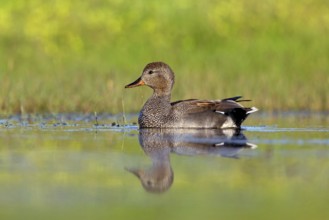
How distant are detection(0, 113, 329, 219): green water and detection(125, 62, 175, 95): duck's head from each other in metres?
1.04

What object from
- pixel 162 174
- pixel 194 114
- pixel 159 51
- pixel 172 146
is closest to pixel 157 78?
pixel 194 114

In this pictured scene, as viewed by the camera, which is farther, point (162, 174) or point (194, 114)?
point (194, 114)

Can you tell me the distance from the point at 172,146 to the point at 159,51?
1079cm

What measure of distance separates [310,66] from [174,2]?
6057mm

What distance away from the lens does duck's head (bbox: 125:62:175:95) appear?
12617mm

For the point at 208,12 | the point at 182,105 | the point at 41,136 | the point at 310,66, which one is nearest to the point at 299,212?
the point at 41,136

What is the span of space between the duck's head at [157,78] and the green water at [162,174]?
1044mm

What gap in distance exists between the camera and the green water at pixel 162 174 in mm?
6309

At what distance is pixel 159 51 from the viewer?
66.9 feet

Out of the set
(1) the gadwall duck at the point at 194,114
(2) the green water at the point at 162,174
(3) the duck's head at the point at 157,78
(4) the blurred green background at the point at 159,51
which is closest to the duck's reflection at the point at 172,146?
(2) the green water at the point at 162,174

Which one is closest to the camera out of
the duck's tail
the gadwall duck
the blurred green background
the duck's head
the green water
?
the green water

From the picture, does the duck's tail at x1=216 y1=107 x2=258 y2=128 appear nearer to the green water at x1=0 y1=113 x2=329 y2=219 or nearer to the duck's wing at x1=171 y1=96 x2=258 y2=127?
the duck's wing at x1=171 y1=96 x2=258 y2=127

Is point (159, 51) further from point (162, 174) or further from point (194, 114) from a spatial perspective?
point (162, 174)

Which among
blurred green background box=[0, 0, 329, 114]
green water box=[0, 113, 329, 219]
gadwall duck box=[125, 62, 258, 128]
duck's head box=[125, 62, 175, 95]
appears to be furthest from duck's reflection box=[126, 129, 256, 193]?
blurred green background box=[0, 0, 329, 114]
